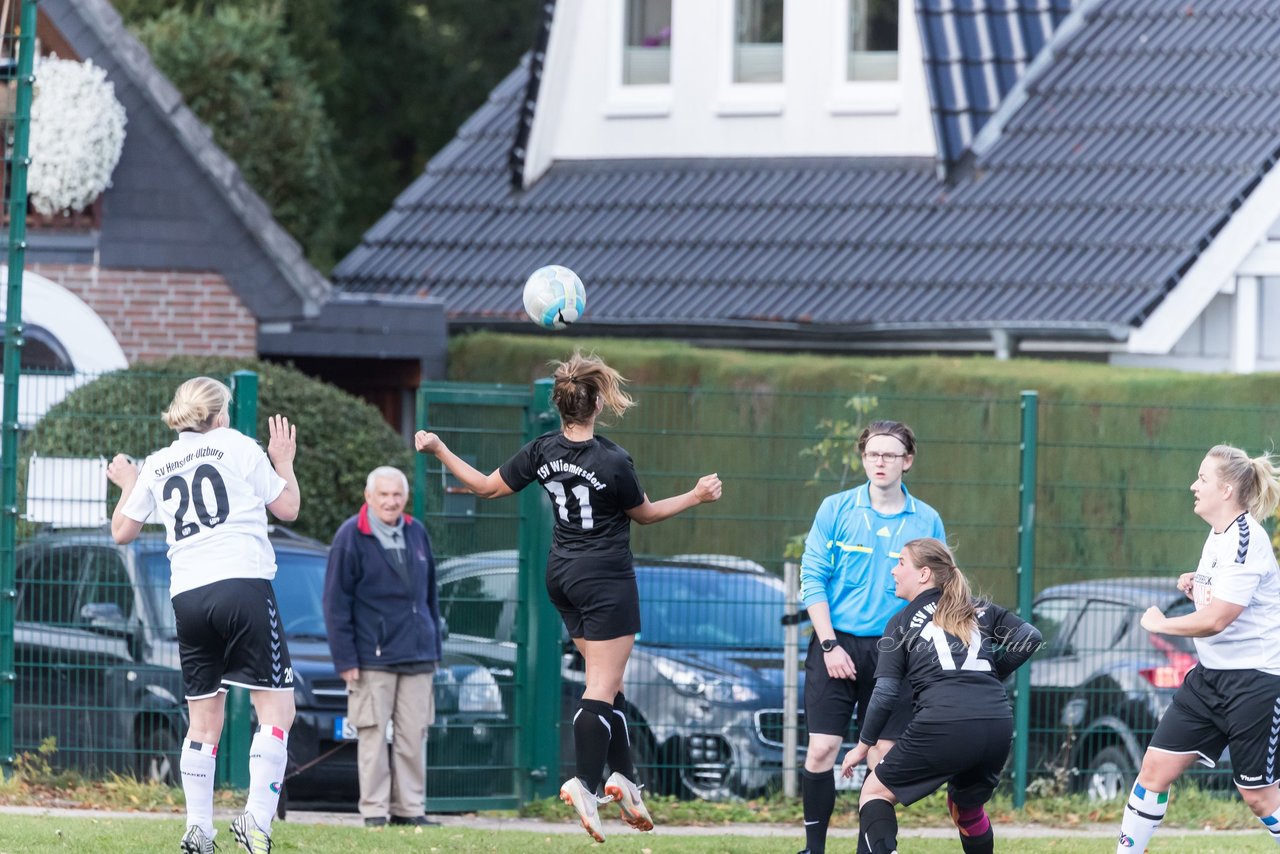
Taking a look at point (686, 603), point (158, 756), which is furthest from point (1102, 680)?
point (158, 756)

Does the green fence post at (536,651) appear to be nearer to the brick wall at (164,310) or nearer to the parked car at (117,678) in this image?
the parked car at (117,678)

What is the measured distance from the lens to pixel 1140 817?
29.1 feet

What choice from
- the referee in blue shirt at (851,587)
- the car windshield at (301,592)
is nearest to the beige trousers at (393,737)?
the car windshield at (301,592)

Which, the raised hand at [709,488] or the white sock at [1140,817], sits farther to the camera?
the white sock at [1140,817]

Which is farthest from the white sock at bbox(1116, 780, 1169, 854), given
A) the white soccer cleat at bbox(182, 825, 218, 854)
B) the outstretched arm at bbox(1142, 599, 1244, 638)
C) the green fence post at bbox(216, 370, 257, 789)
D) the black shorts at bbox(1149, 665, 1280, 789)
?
the green fence post at bbox(216, 370, 257, 789)

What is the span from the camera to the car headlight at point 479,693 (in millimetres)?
11602

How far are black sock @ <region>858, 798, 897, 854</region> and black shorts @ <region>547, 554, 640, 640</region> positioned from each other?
1.27 metres

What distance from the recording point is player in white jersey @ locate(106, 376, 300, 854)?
27.7 ft

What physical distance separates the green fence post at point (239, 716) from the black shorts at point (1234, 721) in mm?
4996

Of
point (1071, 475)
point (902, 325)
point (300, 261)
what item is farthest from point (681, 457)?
point (300, 261)

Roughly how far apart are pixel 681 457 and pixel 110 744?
11.7 ft

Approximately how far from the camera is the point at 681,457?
12.1 meters

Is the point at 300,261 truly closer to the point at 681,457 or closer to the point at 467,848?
the point at 681,457

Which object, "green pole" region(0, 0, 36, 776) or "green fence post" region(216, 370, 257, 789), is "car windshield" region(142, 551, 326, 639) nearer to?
"green fence post" region(216, 370, 257, 789)
